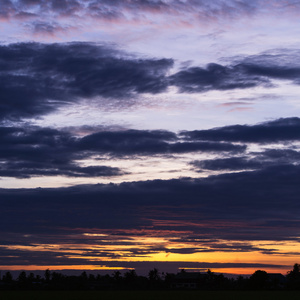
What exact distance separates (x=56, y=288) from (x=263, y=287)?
213ft

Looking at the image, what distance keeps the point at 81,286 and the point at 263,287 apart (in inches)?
2267

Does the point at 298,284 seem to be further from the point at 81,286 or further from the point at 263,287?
the point at 81,286

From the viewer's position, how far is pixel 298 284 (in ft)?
577

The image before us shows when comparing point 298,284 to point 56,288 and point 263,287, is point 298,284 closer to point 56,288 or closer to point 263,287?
point 263,287

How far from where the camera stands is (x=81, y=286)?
170 meters

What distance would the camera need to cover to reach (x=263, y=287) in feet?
564

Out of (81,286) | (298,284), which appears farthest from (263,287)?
(81,286)

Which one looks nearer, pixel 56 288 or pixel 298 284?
pixel 56 288

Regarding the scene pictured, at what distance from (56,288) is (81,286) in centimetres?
940

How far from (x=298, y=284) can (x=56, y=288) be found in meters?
77.6

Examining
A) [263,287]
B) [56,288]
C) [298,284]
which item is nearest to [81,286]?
[56,288]

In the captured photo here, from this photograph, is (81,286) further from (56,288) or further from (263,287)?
(263,287)

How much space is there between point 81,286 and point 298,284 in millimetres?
A: 70074
